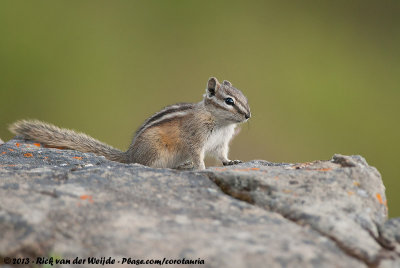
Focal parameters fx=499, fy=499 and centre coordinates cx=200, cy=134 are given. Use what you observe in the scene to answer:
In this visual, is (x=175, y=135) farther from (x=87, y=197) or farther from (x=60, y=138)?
(x=87, y=197)

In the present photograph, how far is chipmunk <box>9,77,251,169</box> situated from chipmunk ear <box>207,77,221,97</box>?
1 centimetres

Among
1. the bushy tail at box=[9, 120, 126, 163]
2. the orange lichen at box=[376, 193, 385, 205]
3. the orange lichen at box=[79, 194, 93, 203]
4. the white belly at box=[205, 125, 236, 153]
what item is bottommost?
the orange lichen at box=[79, 194, 93, 203]

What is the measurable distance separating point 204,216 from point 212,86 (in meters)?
3.87

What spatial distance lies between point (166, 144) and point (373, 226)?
353 centimetres

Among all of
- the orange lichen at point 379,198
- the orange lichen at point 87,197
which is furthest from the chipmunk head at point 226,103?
the orange lichen at point 87,197

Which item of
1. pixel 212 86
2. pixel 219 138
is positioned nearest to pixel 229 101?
pixel 212 86

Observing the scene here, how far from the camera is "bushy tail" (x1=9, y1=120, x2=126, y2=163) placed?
21.2ft

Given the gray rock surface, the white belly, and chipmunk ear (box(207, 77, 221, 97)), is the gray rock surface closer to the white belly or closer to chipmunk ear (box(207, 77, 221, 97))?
the white belly

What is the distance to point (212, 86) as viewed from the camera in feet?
22.9

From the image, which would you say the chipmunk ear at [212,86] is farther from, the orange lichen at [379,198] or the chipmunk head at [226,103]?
the orange lichen at [379,198]

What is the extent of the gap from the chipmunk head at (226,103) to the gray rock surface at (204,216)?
2.42 metres

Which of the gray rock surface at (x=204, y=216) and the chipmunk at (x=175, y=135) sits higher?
the chipmunk at (x=175, y=135)

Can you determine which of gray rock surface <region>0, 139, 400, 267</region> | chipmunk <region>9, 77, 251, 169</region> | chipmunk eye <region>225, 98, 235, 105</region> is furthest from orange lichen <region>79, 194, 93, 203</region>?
chipmunk eye <region>225, 98, 235, 105</region>

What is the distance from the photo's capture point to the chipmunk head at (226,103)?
6574 mm
